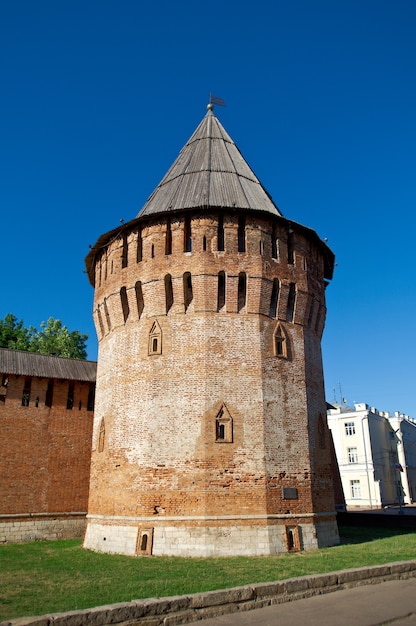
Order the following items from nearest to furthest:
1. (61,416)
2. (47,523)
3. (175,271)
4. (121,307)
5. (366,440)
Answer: (175,271), (121,307), (47,523), (61,416), (366,440)

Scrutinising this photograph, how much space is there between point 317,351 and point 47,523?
38.8 feet

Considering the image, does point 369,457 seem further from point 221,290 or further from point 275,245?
point 221,290

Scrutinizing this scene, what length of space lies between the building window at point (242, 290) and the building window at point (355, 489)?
2784 centimetres

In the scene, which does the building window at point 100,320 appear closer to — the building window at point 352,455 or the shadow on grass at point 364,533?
the shadow on grass at point 364,533

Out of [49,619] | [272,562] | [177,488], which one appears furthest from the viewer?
[177,488]

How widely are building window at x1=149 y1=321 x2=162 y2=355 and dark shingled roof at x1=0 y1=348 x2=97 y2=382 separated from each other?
618 cm

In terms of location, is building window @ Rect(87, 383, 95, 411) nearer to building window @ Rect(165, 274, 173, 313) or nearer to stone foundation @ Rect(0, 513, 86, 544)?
stone foundation @ Rect(0, 513, 86, 544)

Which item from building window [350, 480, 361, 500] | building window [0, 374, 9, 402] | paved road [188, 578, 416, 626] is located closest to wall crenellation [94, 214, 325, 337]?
building window [0, 374, 9, 402]

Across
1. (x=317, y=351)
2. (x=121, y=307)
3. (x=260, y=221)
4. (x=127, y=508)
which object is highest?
(x=260, y=221)

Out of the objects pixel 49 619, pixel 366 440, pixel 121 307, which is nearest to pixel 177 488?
pixel 121 307

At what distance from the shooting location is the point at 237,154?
2095 cm

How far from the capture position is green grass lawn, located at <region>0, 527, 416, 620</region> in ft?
28.2

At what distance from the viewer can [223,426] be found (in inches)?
579

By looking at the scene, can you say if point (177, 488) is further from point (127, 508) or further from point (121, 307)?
point (121, 307)
